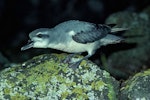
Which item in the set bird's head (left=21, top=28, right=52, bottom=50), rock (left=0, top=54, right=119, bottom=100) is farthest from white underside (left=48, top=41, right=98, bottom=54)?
rock (left=0, top=54, right=119, bottom=100)

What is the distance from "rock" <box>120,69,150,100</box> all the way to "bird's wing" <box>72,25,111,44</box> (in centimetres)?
116

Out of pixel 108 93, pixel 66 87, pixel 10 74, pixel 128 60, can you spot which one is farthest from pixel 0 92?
pixel 128 60

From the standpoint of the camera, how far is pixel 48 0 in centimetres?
1235

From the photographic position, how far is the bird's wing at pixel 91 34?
6855 mm

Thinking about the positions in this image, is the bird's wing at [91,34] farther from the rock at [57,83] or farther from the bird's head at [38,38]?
the rock at [57,83]

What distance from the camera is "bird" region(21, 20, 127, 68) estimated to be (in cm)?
662

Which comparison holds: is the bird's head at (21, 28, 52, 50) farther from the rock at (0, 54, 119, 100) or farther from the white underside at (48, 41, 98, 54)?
the rock at (0, 54, 119, 100)

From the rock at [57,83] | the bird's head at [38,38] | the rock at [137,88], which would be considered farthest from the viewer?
the bird's head at [38,38]

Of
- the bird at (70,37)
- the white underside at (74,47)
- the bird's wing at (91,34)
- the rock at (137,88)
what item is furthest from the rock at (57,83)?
the bird's wing at (91,34)

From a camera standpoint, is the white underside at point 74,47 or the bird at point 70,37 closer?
the bird at point 70,37

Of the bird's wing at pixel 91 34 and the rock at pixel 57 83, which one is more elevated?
the bird's wing at pixel 91 34

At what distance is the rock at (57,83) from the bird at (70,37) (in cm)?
40

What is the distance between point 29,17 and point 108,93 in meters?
7.11

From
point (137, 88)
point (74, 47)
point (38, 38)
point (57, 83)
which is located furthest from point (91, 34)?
point (137, 88)
